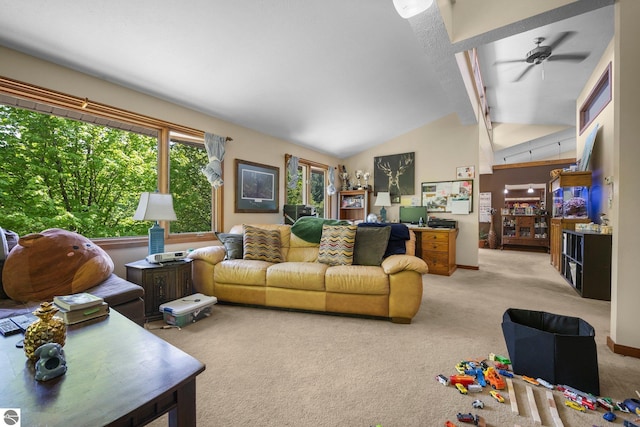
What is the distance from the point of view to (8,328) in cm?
124

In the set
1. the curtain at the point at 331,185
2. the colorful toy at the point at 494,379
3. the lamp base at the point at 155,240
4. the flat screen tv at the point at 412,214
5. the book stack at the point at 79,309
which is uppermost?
the curtain at the point at 331,185

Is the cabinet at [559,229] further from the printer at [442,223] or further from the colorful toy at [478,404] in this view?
the colorful toy at [478,404]

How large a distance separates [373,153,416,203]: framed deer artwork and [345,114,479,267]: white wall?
0.33 feet

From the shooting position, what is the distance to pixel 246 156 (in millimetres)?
4098

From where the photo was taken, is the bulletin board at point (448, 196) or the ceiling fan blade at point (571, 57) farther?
the bulletin board at point (448, 196)

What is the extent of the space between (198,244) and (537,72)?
216 inches

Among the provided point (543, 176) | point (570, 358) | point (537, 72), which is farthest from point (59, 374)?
point (543, 176)

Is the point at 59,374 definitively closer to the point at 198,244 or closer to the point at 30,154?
the point at 30,154

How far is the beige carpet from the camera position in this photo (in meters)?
Result: 1.33

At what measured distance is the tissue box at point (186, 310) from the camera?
7.61 ft

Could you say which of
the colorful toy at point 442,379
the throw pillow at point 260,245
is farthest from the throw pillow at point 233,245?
the colorful toy at point 442,379

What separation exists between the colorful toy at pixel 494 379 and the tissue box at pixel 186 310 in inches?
89.2

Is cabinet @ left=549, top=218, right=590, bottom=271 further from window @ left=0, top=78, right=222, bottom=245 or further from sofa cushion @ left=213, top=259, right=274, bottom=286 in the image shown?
window @ left=0, top=78, right=222, bottom=245

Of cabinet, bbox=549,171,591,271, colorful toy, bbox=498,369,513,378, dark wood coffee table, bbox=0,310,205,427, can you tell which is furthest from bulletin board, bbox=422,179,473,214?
dark wood coffee table, bbox=0,310,205,427
